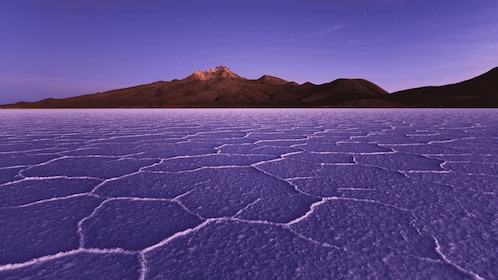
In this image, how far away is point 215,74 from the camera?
8675 centimetres

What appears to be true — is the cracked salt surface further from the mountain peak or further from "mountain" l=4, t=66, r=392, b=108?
the mountain peak

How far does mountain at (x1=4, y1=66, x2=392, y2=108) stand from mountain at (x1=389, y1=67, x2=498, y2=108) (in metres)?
12.9

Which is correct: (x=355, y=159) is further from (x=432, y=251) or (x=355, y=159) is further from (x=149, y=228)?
(x=149, y=228)

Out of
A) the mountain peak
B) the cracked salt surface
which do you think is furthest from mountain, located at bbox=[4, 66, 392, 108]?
the cracked salt surface

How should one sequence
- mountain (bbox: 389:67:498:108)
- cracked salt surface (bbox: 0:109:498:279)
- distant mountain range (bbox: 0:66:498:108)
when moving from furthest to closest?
distant mountain range (bbox: 0:66:498:108) < mountain (bbox: 389:67:498:108) < cracked salt surface (bbox: 0:109:498:279)

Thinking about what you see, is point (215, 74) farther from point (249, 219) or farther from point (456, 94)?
point (249, 219)

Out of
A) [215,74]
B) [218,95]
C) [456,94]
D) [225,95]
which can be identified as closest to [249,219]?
[456,94]

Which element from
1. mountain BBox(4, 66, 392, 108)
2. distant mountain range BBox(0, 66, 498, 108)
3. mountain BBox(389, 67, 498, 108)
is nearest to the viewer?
mountain BBox(389, 67, 498, 108)

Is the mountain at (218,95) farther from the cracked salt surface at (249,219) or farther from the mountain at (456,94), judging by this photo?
the cracked salt surface at (249,219)

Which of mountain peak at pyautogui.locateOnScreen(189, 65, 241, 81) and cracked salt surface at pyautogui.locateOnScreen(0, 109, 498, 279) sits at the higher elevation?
mountain peak at pyautogui.locateOnScreen(189, 65, 241, 81)

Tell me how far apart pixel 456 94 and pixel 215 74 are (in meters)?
61.0

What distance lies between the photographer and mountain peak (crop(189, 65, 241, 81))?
81.2 meters

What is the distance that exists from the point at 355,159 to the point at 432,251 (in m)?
1.63

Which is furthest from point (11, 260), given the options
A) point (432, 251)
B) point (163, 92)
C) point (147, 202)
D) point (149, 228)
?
point (163, 92)
